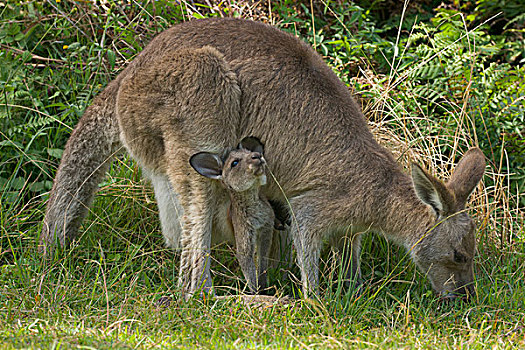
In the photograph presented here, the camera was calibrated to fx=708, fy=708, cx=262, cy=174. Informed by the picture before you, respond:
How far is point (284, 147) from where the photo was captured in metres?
4.89

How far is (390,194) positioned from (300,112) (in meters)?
0.82

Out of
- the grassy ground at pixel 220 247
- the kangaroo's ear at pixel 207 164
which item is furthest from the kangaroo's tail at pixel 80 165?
the kangaroo's ear at pixel 207 164

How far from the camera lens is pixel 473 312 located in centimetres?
464

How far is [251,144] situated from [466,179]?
1.44 m

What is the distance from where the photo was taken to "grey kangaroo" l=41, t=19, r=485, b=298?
4.69 meters

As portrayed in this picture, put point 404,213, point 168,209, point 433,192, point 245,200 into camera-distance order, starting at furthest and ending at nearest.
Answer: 1. point 168,209
2. point 245,200
3. point 404,213
4. point 433,192

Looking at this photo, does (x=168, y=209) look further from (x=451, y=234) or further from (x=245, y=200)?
(x=451, y=234)

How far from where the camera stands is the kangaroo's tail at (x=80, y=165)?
523cm

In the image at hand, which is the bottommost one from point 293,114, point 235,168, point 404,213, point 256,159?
point 404,213

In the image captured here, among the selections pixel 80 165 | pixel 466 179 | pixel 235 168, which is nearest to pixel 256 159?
pixel 235 168

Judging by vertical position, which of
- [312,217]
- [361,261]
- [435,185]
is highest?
[435,185]

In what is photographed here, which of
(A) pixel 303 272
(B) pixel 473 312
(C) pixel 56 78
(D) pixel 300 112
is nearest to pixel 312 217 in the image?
(A) pixel 303 272

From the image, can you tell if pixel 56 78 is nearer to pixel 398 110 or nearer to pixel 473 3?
pixel 398 110

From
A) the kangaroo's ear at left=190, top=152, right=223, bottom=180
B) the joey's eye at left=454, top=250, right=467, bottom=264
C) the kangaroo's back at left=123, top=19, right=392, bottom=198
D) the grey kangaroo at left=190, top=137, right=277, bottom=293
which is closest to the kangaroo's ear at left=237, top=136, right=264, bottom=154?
the grey kangaroo at left=190, top=137, right=277, bottom=293
